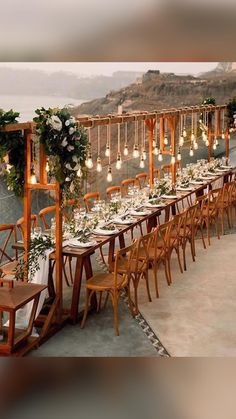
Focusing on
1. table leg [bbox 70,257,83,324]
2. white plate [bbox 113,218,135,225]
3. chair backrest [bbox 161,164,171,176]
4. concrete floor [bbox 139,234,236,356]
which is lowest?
concrete floor [bbox 139,234,236,356]

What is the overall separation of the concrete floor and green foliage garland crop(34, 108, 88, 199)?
81.2 inches

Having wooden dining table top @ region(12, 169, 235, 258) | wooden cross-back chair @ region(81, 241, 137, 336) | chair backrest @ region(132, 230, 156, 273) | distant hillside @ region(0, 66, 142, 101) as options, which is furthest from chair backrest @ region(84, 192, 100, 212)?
distant hillside @ region(0, 66, 142, 101)

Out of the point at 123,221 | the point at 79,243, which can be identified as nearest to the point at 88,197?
the point at 123,221

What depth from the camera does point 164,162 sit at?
17062 mm

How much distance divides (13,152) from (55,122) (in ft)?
2.14

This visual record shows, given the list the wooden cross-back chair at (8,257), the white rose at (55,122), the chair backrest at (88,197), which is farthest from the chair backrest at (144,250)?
the chair backrest at (88,197)

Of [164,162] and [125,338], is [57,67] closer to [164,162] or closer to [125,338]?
[164,162]

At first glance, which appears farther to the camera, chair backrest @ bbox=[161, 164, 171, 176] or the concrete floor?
chair backrest @ bbox=[161, 164, 171, 176]

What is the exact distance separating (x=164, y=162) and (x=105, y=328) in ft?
36.6

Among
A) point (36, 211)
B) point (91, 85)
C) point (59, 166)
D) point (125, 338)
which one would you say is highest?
point (91, 85)

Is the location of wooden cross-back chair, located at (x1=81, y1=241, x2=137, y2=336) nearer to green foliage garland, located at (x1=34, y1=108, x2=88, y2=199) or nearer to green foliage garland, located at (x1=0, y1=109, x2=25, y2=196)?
green foliage garland, located at (x1=34, y1=108, x2=88, y2=199)

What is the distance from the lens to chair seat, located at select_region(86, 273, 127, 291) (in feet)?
20.8
